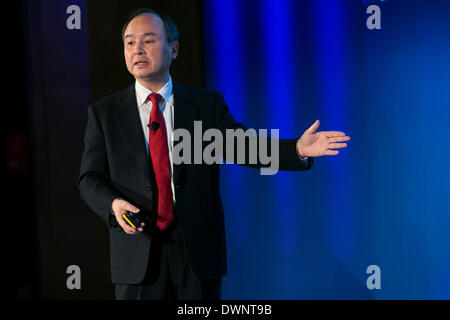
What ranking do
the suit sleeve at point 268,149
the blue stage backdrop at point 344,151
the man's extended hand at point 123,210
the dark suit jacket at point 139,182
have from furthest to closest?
the blue stage backdrop at point 344,151 → the suit sleeve at point 268,149 → the dark suit jacket at point 139,182 → the man's extended hand at point 123,210

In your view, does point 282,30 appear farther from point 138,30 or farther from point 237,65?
point 138,30

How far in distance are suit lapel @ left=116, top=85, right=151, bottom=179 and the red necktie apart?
35 millimetres

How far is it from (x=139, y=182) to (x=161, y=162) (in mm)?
111

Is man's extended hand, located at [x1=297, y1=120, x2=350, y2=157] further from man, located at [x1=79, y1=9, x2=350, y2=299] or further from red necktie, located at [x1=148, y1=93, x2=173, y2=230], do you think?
red necktie, located at [x1=148, y1=93, x2=173, y2=230]

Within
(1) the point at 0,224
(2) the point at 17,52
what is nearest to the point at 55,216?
(1) the point at 0,224

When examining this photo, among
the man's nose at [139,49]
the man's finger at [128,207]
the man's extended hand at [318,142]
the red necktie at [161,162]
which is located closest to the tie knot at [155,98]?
the red necktie at [161,162]

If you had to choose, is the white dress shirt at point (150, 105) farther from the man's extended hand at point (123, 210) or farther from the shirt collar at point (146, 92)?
the man's extended hand at point (123, 210)

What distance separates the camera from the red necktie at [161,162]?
1.84m

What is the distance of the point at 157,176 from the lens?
73.6 inches

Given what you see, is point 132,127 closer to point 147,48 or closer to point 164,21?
point 147,48

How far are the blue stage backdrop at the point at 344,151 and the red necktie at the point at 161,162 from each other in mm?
1265

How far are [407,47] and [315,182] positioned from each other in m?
0.93

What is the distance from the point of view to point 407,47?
2818mm

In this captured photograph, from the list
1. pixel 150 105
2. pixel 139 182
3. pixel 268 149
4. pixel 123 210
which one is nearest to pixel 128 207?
pixel 123 210
